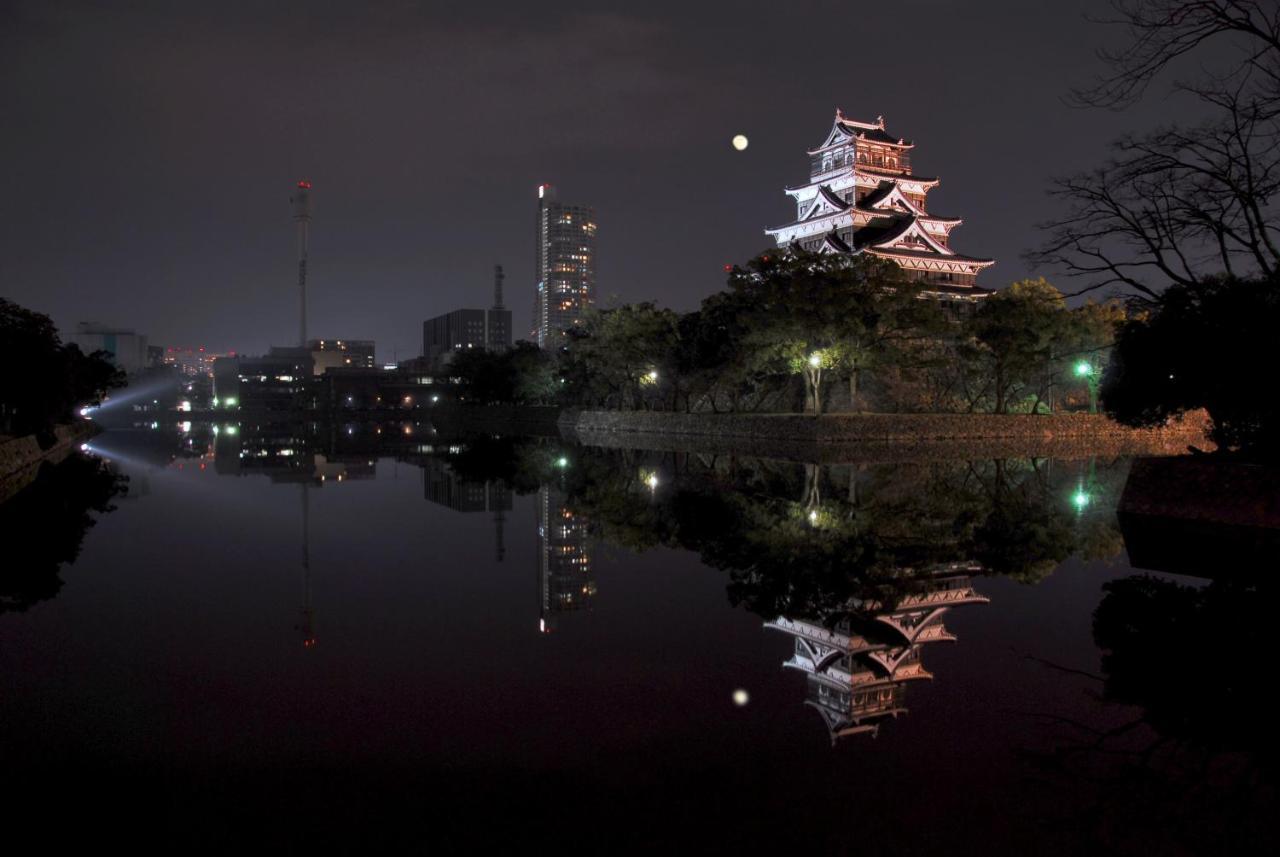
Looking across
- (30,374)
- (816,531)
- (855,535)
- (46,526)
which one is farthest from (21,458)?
(855,535)

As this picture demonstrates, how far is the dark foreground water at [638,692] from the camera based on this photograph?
5.61m

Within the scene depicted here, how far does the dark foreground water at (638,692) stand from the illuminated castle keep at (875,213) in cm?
5065

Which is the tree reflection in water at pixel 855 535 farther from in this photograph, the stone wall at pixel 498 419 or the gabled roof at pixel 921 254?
the stone wall at pixel 498 419

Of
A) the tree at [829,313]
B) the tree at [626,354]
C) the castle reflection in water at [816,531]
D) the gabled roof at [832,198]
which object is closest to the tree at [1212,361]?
the castle reflection in water at [816,531]

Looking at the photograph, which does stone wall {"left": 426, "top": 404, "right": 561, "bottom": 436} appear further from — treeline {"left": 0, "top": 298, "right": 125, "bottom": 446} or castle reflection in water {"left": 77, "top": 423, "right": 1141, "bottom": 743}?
castle reflection in water {"left": 77, "top": 423, "right": 1141, "bottom": 743}

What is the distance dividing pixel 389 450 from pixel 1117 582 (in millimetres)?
45112

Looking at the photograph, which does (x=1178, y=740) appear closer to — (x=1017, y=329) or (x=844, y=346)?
(x=844, y=346)

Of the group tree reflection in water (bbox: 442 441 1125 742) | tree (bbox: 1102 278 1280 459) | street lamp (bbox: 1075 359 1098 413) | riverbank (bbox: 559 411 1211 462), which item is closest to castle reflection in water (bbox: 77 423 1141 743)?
tree reflection in water (bbox: 442 441 1125 742)

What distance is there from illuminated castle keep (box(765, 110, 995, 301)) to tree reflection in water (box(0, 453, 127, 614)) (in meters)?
48.2

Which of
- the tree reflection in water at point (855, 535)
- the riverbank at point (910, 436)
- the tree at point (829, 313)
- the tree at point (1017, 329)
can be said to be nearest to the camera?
the tree reflection in water at point (855, 535)

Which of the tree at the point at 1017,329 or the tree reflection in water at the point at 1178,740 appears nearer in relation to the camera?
the tree reflection in water at the point at 1178,740

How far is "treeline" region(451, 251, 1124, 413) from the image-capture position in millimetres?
44688

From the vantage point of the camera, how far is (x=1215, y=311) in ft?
61.8

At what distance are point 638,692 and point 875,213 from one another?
66.0 metres
